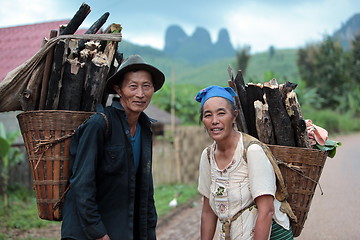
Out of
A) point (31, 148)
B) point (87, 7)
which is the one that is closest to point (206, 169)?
point (31, 148)

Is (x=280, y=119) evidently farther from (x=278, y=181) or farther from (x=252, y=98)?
(x=278, y=181)

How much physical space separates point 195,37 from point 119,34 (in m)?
154

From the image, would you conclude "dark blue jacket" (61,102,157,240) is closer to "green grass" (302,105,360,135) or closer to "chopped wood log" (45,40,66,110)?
"chopped wood log" (45,40,66,110)

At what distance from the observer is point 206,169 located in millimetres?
2977

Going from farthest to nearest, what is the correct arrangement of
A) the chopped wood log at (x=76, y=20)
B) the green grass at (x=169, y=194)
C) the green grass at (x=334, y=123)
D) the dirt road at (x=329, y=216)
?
the green grass at (x=334, y=123)
the green grass at (x=169, y=194)
the dirt road at (x=329, y=216)
the chopped wood log at (x=76, y=20)

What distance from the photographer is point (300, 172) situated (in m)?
2.85

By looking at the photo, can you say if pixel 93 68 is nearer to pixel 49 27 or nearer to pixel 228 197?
pixel 228 197

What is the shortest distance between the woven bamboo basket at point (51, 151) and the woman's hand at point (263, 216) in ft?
3.86

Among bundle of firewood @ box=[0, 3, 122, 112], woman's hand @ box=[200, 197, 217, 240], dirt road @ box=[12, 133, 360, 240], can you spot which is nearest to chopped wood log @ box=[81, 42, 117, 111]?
bundle of firewood @ box=[0, 3, 122, 112]

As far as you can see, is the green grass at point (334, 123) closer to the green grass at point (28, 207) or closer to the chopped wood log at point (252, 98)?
the green grass at point (28, 207)

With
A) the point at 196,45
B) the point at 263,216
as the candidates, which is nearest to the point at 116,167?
the point at 263,216

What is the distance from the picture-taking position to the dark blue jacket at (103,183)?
2.47 meters

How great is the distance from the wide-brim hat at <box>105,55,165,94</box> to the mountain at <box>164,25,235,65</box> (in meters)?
134

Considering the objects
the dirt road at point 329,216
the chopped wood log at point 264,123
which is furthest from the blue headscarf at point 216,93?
the dirt road at point 329,216
